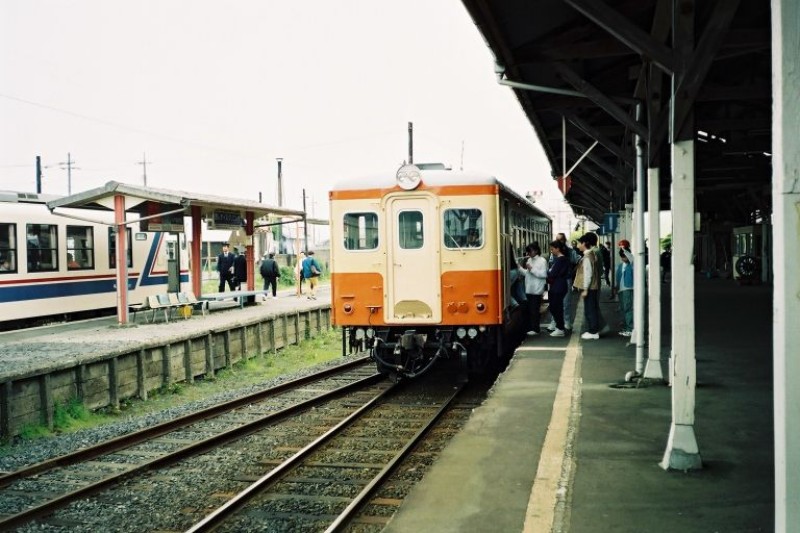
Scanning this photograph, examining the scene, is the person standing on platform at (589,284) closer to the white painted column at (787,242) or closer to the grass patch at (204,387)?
the grass patch at (204,387)

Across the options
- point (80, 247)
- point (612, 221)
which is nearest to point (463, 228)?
point (612, 221)

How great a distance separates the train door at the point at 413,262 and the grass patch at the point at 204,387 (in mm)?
3792

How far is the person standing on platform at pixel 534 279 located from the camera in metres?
11.2

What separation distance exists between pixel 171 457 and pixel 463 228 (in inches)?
167

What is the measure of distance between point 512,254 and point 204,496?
602 centimetres

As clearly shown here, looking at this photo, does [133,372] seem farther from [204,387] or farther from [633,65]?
[633,65]

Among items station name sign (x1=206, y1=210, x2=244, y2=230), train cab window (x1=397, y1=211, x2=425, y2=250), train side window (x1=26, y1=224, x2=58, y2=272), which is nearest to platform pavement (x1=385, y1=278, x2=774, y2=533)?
train cab window (x1=397, y1=211, x2=425, y2=250)

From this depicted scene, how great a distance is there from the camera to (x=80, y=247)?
1636 cm

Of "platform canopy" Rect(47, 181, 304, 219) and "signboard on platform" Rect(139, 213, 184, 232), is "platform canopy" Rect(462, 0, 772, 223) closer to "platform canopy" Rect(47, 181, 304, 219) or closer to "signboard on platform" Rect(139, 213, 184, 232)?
"platform canopy" Rect(47, 181, 304, 219)

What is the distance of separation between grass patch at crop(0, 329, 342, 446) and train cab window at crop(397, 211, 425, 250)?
4149 mm

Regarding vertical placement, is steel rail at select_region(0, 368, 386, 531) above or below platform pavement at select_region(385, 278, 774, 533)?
below

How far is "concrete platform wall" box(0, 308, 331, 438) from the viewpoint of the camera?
894cm

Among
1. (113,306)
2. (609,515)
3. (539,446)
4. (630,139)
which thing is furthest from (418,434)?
(113,306)

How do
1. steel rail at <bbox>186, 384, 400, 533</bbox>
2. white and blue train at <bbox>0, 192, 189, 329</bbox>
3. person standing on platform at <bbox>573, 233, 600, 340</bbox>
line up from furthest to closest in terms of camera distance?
white and blue train at <bbox>0, 192, 189, 329</bbox>
person standing on platform at <bbox>573, 233, 600, 340</bbox>
steel rail at <bbox>186, 384, 400, 533</bbox>
